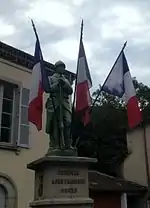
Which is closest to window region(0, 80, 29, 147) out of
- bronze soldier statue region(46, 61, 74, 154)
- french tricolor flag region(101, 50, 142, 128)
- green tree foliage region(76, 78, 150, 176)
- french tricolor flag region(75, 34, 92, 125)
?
bronze soldier statue region(46, 61, 74, 154)

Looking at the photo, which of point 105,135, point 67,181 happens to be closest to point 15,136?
point 67,181

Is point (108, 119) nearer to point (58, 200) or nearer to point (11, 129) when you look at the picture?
point (11, 129)

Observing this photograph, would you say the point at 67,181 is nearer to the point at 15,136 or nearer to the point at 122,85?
the point at 122,85

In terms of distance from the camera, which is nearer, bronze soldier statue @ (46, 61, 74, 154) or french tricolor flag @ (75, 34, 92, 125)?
bronze soldier statue @ (46, 61, 74, 154)

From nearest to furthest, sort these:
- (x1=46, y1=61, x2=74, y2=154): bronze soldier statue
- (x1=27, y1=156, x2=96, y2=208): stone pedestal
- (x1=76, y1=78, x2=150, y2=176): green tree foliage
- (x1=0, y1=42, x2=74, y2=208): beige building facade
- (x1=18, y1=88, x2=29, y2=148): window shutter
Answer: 1. (x1=27, y1=156, x2=96, y2=208): stone pedestal
2. (x1=46, y1=61, x2=74, y2=154): bronze soldier statue
3. (x1=0, y1=42, x2=74, y2=208): beige building facade
4. (x1=18, y1=88, x2=29, y2=148): window shutter
5. (x1=76, y1=78, x2=150, y2=176): green tree foliage

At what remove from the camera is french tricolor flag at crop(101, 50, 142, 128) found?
8.22 m

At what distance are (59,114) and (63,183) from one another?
1.44 m

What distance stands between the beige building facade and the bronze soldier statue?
13.9 feet

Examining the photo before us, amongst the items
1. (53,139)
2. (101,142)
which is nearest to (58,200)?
(53,139)

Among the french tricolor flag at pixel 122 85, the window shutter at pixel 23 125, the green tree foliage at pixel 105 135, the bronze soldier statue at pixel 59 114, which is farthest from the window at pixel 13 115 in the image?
the green tree foliage at pixel 105 135

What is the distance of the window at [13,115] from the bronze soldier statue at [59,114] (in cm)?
435

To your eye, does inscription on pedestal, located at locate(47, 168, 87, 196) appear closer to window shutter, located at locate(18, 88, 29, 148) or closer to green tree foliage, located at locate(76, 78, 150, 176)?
window shutter, located at locate(18, 88, 29, 148)

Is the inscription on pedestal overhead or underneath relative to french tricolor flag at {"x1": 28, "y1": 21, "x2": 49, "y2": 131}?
underneath

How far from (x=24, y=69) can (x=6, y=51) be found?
85cm
